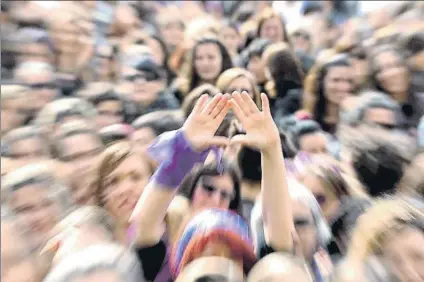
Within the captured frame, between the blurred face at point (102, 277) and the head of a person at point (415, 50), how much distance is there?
3.95ft

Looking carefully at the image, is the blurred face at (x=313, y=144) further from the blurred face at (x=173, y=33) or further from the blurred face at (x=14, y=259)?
the blurred face at (x=173, y=33)

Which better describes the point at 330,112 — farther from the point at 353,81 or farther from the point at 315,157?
the point at 315,157

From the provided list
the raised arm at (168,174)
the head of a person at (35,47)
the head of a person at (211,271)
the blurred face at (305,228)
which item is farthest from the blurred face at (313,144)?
the head of a person at (35,47)

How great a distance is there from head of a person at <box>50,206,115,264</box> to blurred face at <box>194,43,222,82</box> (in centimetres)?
80

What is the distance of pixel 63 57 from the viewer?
6.72 ft

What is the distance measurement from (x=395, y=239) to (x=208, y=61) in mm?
1038

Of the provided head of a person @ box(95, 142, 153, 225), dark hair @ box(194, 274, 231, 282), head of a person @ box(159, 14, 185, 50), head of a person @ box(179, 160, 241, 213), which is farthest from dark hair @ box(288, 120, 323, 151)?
head of a person @ box(159, 14, 185, 50)

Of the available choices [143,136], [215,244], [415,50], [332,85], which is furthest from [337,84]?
[215,244]

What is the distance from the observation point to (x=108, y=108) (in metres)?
1.59

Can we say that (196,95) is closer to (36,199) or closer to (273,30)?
(36,199)

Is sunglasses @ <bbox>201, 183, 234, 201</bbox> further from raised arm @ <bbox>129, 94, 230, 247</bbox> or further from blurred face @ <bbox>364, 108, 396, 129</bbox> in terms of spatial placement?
blurred face @ <bbox>364, 108, 396, 129</bbox>

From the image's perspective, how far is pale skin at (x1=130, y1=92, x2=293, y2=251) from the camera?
2.87ft

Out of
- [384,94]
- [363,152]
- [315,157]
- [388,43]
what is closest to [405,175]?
[363,152]

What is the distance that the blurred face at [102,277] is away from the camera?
28.3 inches
